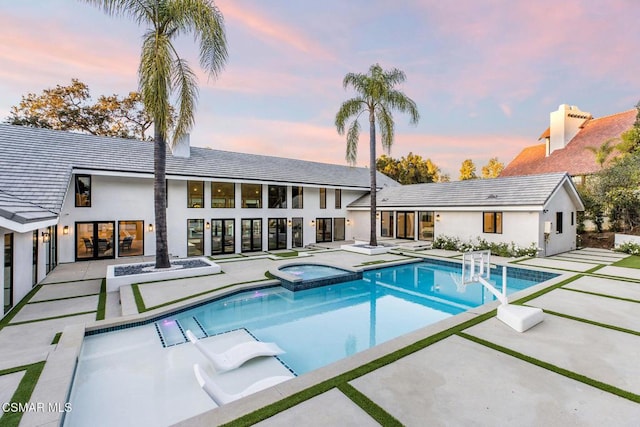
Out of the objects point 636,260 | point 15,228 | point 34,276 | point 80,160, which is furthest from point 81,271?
point 636,260

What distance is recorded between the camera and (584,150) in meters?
25.4

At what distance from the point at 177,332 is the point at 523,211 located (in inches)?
617

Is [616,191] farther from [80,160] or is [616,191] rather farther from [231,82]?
[80,160]

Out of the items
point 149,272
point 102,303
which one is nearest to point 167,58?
point 149,272

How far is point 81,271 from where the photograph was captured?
11039mm

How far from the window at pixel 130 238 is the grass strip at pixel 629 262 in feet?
70.5

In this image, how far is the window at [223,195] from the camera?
52.3ft

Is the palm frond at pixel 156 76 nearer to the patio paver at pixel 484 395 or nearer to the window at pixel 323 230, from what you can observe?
the patio paver at pixel 484 395

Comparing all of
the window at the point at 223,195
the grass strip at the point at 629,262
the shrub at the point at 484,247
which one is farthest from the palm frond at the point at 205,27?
the grass strip at the point at 629,262

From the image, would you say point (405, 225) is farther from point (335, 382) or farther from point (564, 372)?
point (335, 382)

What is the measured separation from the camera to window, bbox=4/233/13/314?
6562 mm

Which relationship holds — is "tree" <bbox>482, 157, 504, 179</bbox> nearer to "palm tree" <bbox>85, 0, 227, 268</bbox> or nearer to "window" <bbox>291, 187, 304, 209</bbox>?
"window" <bbox>291, 187, 304, 209</bbox>

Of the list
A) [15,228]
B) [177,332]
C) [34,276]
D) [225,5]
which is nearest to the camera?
[15,228]

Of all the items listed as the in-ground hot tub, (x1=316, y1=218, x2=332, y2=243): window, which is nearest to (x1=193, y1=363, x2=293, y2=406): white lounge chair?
the in-ground hot tub
